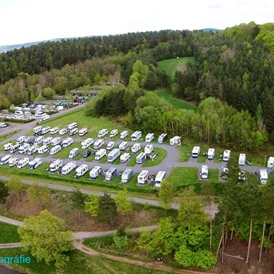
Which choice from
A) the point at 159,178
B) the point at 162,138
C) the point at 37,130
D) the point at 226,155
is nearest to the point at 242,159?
the point at 226,155

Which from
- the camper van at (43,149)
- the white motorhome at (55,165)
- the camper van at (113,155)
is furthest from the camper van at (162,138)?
the camper van at (43,149)

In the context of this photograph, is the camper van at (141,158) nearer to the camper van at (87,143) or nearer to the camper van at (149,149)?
the camper van at (149,149)

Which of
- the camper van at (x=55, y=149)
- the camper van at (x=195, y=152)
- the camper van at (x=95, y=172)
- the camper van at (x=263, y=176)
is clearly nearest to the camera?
the camper van at (x=263, y=176)

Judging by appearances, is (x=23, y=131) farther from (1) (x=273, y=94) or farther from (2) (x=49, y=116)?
(1) (x=273, y=94)

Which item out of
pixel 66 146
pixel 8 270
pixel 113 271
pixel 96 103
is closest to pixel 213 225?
pixel 113 271

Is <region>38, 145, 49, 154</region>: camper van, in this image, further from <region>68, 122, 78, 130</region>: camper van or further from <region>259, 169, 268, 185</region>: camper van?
<region>259, 169, 268, 185</region>: camper van
